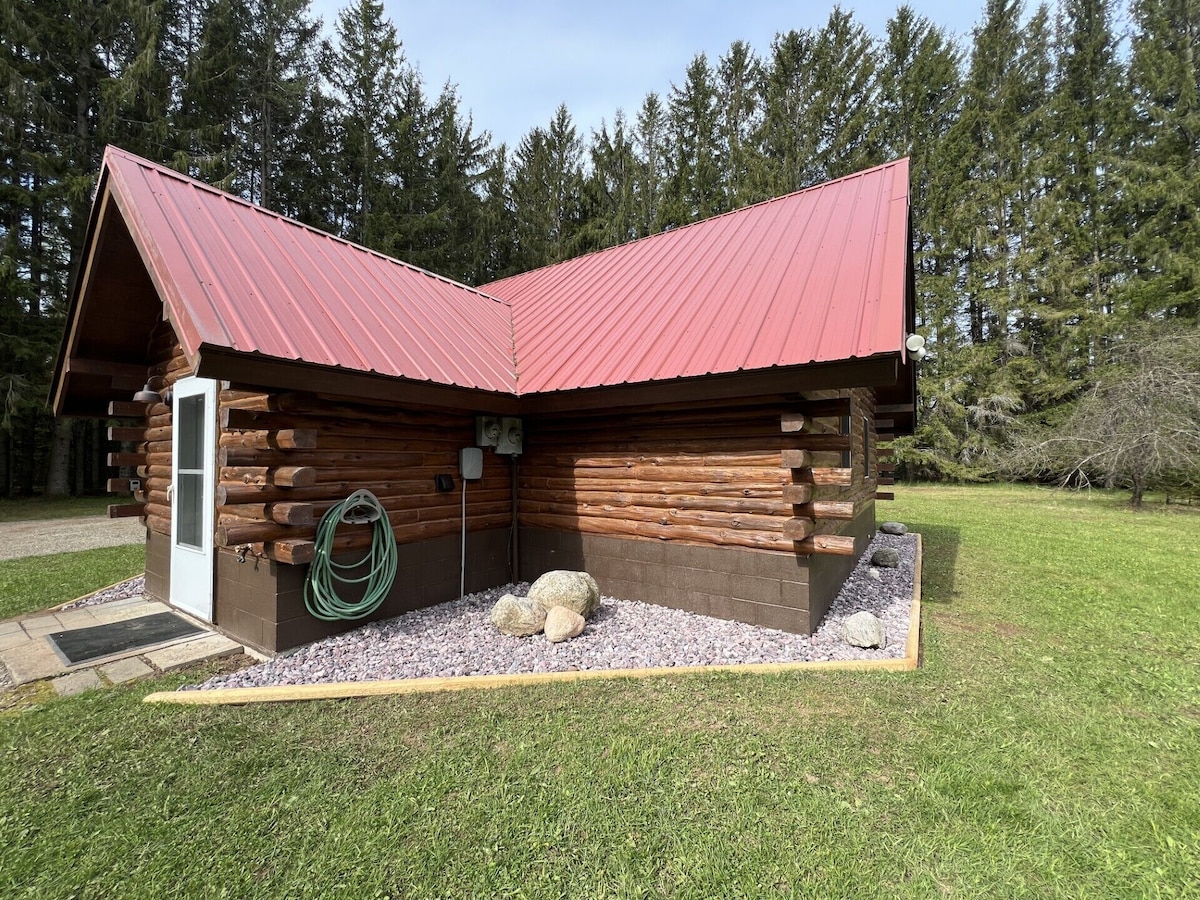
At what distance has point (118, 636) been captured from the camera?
4641 millimetres

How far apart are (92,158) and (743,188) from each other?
75.7 ft

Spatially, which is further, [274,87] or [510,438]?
[274,87]

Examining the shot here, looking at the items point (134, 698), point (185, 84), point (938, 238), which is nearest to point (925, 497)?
point (938, 238)

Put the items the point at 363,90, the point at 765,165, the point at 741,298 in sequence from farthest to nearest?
the point at 765,165 < the point at 363,90 < the point at 741,298

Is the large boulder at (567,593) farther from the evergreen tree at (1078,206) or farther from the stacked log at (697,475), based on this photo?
the evergreen tree at (1078,206)

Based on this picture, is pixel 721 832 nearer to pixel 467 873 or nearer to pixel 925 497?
pixel 467 873

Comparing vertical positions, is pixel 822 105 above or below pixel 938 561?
above

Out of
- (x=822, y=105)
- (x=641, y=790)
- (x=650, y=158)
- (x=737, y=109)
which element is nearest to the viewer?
(x=641, y=790)

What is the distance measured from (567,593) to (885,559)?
5227mm

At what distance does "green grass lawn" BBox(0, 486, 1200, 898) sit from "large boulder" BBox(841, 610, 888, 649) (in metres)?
0.43

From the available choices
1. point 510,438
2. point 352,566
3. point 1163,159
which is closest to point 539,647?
point 352,566

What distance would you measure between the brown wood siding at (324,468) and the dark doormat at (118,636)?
1025 millimetres

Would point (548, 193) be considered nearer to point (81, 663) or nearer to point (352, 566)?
point (352, 566)

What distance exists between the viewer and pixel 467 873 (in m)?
2.10
